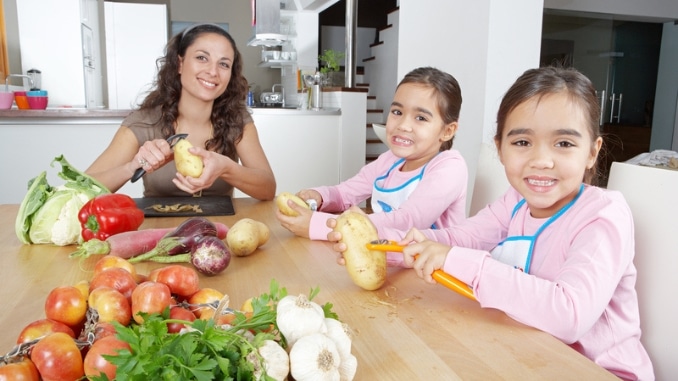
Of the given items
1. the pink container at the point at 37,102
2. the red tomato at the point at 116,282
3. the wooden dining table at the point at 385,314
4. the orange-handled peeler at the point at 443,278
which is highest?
the pink container at the point at 37,102

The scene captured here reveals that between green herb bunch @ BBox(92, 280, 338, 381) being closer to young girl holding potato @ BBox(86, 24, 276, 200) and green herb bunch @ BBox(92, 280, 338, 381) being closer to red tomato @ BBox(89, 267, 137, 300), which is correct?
red tomato @ BBox(89, 267, 137, 300)

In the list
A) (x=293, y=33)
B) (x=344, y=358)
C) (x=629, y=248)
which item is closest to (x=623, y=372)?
(x=629, y=248)

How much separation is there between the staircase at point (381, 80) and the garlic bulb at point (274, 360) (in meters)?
6.20

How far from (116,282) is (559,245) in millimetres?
867

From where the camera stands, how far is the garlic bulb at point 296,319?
0.63 metres

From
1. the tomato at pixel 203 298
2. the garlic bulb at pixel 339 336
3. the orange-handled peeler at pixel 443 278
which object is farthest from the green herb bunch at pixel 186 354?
the orange-handled peeler at pixel 443 278

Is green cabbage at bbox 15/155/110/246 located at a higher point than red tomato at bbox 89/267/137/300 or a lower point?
lower

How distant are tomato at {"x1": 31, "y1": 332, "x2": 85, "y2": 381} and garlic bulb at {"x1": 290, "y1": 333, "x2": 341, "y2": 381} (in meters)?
0.24

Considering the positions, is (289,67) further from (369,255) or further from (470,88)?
(369,255)

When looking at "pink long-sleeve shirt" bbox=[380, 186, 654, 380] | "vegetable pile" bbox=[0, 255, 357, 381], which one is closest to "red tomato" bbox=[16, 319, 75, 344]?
"vegetable pile" bbox=[0, 255, 357, 381]

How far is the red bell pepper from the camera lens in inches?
53.6

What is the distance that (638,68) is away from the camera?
717 centimetres

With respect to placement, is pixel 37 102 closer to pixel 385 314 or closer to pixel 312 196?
pixel 312 196

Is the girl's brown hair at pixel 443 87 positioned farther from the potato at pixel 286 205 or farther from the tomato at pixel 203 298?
the tomato at pixel 203 298
